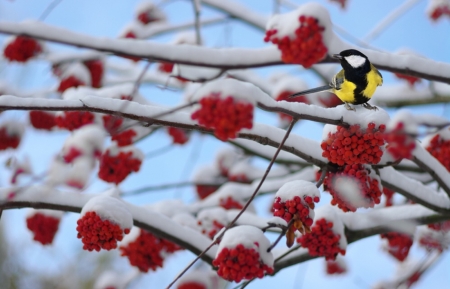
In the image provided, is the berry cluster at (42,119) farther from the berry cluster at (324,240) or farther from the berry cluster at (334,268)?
the berry cluster at (334,268)

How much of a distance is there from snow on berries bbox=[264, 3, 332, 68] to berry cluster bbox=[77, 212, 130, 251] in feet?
3.43

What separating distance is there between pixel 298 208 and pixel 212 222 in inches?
51.6

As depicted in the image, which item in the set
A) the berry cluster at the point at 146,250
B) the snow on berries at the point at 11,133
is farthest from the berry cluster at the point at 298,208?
the snow on berries at the point at 11,133

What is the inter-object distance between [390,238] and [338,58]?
132cm

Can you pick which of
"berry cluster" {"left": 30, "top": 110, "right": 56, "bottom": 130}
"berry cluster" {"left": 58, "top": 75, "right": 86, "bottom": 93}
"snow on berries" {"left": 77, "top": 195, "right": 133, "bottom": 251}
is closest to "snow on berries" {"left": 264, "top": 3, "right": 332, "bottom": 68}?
"snow on berries" {"left": 77, "top": 195, "right": 133, "bottom": 251}

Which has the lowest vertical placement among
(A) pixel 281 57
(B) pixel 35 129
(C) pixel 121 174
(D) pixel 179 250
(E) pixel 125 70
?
(E) pixel 125 70

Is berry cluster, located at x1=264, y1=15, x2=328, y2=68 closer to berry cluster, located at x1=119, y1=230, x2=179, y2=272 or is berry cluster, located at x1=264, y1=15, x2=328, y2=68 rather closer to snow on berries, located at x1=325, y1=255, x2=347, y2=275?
berry cluster, located at x1=119, y1=230, x2=179, y2=272

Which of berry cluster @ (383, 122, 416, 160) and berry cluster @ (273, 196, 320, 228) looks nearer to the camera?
berry cluster @ (383, 122, 416, 160)

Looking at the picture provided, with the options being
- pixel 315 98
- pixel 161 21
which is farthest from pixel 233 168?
pixel 161 21

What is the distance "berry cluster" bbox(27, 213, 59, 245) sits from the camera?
10.3 ft

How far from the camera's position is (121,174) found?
304cm

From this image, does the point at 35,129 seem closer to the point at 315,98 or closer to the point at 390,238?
the point at 315,98

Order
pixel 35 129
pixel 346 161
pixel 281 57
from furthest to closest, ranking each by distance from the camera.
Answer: pixel 35 129 < pixel 281 57 < pixel 346 161

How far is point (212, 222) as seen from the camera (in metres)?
3.11
